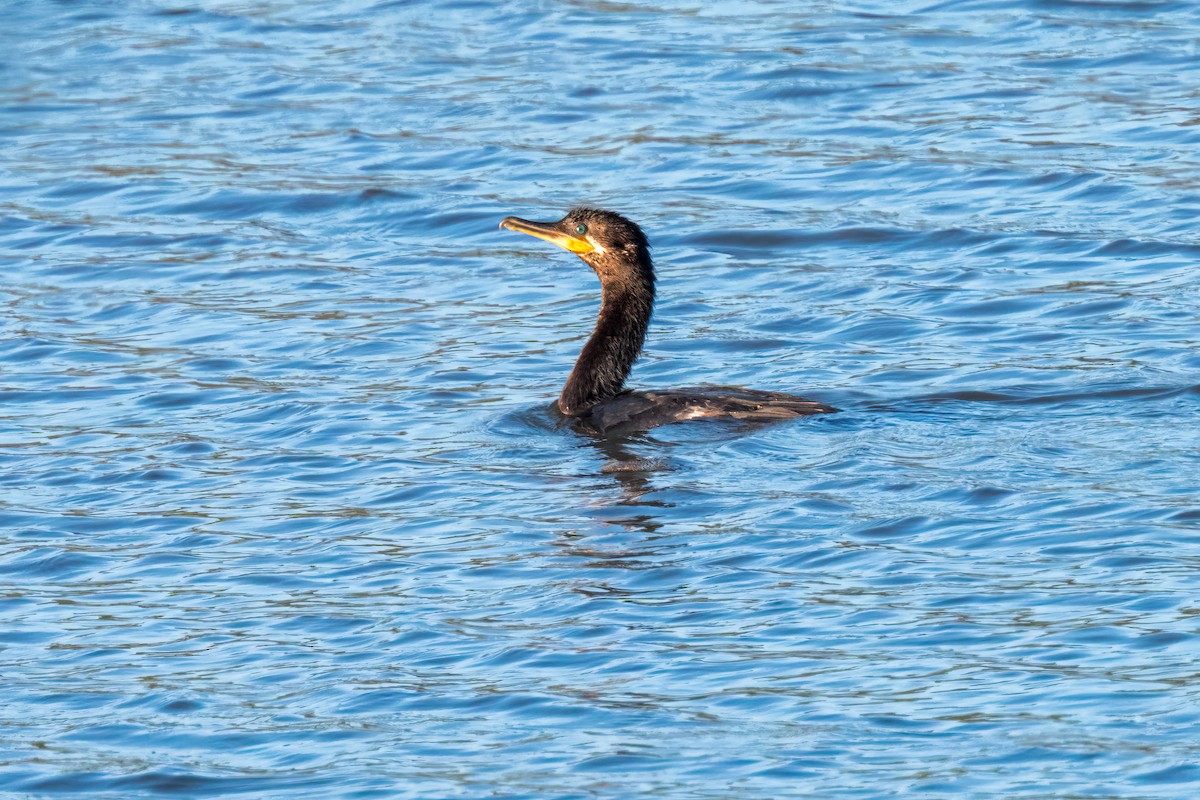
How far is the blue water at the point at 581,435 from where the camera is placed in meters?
7.02

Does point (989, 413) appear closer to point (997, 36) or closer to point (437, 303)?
point (437, 303)

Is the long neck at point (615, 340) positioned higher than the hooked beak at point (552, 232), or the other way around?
the hooked beak at point (552, 232)

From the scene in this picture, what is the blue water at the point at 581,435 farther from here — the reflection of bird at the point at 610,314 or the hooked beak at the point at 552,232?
the hooked beak at the point at 552,232

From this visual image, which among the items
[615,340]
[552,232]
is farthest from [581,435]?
[552,232]

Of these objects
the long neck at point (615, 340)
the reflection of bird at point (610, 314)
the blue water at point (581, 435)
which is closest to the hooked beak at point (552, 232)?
the reflection of bird at point (610, 314)

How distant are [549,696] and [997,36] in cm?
1311

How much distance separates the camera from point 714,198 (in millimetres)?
15797

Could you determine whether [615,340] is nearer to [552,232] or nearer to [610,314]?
[610,314]

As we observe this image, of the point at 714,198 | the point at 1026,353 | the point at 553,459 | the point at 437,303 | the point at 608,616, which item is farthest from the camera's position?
the point at 714,198

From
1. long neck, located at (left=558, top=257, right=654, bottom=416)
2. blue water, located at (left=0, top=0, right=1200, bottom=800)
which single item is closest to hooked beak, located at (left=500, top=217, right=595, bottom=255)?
long neck, located at (left=558, top=257, right=654, bottom=416)

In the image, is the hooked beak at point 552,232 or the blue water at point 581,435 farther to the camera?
the hooked beak at point 552,232

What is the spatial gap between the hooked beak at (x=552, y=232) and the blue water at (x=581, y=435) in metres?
0.83

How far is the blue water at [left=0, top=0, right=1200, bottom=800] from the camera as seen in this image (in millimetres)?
7023

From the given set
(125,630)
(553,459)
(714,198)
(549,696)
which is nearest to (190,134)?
(714,198)
